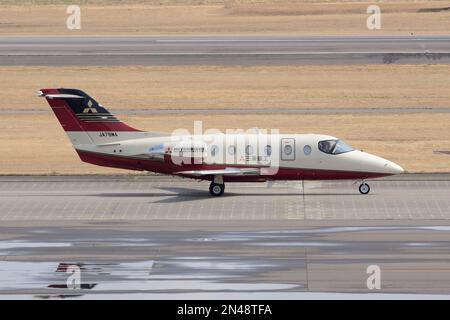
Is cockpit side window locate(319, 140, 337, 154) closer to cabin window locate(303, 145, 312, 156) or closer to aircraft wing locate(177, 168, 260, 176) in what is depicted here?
cabin window locate(303, 145, 312, 156)

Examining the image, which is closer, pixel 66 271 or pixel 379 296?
pixel 379 296

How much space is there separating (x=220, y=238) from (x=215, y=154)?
9135 mm

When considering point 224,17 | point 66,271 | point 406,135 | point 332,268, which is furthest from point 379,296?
point 224,17

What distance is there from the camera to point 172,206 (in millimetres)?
45562

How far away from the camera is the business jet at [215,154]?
155 feet

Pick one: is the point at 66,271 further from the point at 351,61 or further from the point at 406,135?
the point at 351,61

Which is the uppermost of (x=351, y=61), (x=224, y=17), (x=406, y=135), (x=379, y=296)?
(x=224, y=17)

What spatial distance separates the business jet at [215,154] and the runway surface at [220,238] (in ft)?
3.78

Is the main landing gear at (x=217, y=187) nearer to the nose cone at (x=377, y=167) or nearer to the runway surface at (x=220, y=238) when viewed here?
the runway surface at (x=220, y=238)

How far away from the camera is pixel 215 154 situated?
47.3 metres

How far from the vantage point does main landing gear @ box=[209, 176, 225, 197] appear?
1874 inches

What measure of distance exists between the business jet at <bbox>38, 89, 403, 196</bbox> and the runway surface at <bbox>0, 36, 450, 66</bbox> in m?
44.3
